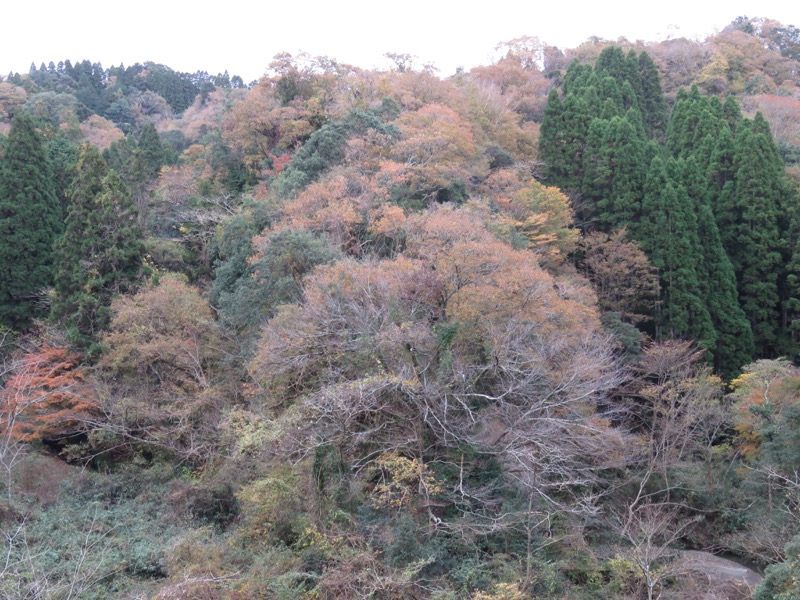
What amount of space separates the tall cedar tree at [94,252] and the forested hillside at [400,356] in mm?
101

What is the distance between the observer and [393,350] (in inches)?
532

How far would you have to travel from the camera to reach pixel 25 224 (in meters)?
22.8

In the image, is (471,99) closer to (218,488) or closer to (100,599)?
(218,488)

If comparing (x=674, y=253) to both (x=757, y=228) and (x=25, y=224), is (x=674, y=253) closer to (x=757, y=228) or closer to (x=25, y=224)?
(x=757, y=228)

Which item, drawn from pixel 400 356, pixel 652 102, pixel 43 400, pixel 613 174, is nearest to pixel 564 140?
pixel 613 174

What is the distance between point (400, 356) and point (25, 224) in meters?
16.1

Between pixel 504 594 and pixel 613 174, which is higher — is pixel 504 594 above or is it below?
below

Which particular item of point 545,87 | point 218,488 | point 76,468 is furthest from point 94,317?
point 545,87

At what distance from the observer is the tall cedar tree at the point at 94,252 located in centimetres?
1992

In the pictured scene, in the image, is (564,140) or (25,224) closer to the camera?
(25,224)

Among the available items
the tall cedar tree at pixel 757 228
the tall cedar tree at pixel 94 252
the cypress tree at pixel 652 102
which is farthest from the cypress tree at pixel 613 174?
the tall cedar tree at pixel 94 252

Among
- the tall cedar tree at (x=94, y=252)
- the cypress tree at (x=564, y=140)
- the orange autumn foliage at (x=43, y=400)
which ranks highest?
the cypress tree at (x=564, y=140)

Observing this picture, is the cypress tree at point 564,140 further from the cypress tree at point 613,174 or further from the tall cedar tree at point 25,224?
the tall cedar tree at point 25,224

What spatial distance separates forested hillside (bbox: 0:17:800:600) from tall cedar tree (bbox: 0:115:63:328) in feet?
0.30
